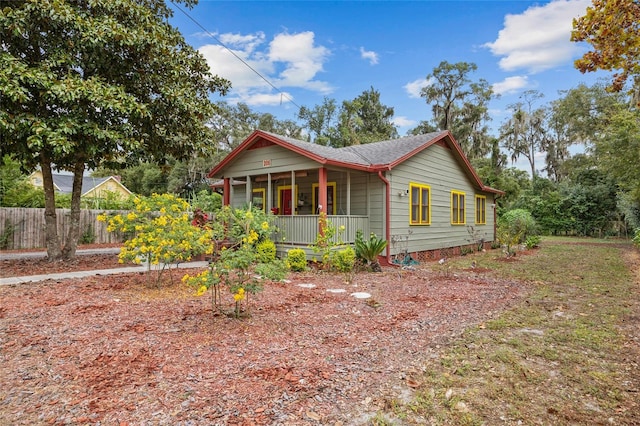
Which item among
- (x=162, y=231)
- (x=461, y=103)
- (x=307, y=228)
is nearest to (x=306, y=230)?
(x=307, y=228)

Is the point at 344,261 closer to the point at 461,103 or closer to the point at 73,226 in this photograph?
the point at 73,226

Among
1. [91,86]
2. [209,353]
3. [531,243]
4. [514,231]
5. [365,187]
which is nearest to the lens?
[209,353]

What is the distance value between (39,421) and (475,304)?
5774 mm

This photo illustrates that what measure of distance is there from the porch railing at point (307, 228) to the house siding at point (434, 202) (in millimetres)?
1294

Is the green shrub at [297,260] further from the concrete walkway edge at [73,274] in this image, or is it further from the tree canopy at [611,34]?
the tree canopy at [611,34]

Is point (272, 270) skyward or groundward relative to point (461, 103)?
groundward

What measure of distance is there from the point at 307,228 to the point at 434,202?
225 inches

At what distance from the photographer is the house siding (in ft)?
36.5

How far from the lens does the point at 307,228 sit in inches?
388

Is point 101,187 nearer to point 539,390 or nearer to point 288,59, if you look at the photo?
point 288,59

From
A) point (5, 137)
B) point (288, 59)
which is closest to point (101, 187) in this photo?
point (288, 59)

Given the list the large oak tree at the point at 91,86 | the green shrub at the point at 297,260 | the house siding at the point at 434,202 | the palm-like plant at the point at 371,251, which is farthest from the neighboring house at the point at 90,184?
the palm-like plant at the point at 371,251

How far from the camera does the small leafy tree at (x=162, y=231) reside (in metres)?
5.53

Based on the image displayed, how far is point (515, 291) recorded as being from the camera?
A: 279 inches
